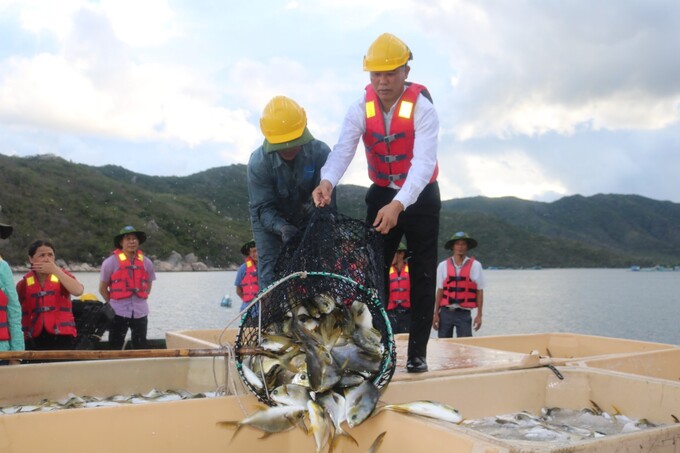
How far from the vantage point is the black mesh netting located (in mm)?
4027

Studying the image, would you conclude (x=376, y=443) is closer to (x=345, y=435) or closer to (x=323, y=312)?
(x=345, y=435)

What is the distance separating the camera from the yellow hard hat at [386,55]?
4707 millimetres

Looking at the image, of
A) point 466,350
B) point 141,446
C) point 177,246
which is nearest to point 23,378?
point 141,446

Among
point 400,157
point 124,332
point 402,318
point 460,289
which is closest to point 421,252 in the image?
point 400,157

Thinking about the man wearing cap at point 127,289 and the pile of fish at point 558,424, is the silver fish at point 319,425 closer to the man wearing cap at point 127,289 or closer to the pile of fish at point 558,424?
the pile of fish at point 558,424

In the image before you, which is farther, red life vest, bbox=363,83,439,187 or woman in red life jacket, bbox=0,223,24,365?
woman in red life jacket, bbox=0,223,24,365

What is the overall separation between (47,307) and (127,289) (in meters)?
→ 2.30

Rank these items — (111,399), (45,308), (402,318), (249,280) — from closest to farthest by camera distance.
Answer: (111,399)
(45,308)
(249,280)
(402,318)

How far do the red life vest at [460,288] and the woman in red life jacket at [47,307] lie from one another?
229 inches

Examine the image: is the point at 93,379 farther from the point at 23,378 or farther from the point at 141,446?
the point at 141,446

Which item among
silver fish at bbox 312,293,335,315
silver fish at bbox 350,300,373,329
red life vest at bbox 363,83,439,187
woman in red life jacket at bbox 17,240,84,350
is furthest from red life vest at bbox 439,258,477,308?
silver fish at bbox 312,293,335,315

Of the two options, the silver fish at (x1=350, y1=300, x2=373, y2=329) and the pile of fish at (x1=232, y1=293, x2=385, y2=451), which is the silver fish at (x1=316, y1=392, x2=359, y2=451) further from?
the silver fish at (x1=350, y1=300, x2=373, y2=329)

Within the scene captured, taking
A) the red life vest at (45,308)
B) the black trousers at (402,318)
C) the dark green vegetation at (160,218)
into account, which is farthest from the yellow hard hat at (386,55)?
the dark green vegetation at (160,218)

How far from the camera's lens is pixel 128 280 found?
10.4 meters
